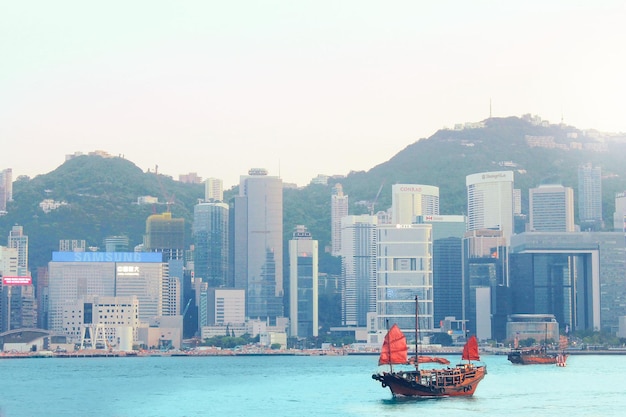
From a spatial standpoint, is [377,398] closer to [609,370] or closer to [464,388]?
[464,388]

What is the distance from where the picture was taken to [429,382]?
126 metres

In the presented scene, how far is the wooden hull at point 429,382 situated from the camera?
4941 inches

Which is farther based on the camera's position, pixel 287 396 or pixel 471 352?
pixel 471 352

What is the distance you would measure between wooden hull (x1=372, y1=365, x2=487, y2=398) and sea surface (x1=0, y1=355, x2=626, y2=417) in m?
1.47

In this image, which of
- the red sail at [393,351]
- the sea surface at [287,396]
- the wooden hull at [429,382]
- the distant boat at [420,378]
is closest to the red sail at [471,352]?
the sea surface at [287,396]

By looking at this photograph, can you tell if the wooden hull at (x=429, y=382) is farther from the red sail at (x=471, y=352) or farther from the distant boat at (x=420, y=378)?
the red sail at (x=471, y=352)

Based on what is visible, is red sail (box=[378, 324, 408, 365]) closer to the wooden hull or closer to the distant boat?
the distant boat

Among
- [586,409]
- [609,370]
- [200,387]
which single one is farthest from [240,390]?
[609,370]

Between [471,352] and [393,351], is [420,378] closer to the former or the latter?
[393,351]

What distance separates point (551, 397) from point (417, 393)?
14846 mm

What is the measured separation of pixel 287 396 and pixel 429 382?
1948cm

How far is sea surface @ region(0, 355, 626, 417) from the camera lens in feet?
387

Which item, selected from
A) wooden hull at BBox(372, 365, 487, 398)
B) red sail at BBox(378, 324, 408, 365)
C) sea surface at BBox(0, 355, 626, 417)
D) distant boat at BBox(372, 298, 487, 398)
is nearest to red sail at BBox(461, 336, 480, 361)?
sea surface at BBox(0, 355, 626, 417)

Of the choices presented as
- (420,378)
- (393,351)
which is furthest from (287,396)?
(420,378)
